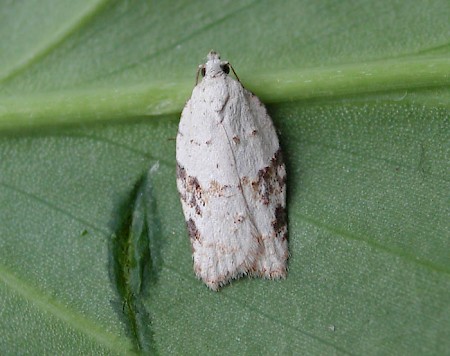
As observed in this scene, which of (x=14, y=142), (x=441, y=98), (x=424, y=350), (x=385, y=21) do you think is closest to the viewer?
(x=424, y=350)

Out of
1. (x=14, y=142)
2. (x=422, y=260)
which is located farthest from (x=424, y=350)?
(x=14, y=142)

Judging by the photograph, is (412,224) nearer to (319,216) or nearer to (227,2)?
(319,216)

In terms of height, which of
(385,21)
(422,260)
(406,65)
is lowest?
(422,260)

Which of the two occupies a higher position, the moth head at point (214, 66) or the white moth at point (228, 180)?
the moth head at point (214, 66)

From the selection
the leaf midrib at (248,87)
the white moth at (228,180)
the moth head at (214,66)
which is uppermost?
the moth head at (214,66)

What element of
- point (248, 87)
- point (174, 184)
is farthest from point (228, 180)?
point (248, 87)

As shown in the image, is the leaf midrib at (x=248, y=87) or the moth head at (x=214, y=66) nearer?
the leaf midrib at (x=248, y=87)
